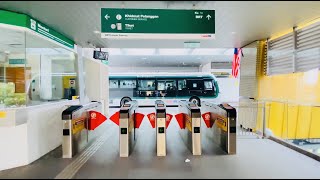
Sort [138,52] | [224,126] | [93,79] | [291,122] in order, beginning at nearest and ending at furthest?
[224,126], [291,122], [93,79], [138,52]

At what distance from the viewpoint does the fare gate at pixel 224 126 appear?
498cm

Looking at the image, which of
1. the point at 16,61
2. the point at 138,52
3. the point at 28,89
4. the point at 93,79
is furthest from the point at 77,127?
the point at 138,52

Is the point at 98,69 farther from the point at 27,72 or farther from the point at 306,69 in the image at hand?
the point at 306,69

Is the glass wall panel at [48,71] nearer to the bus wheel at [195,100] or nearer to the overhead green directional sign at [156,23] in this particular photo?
the overhead green directional sign at [156,23]

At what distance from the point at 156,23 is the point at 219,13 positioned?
123cm

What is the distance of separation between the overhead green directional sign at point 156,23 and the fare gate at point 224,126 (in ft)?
5.27

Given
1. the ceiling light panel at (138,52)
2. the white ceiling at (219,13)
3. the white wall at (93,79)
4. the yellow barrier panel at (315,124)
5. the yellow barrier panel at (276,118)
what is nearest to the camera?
the white ceiling at (219,13)

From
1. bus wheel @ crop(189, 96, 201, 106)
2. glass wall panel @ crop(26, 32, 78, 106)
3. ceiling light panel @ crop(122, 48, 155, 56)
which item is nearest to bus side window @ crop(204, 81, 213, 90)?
bus wheel @ crop(189, 96, 201, 106)

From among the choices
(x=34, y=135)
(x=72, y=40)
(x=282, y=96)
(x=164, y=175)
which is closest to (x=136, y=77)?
(x=72, y=40)

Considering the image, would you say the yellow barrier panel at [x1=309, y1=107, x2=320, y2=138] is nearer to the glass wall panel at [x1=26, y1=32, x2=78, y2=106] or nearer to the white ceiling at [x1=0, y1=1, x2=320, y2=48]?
the white ceiling at [x1=0, y1=1, x2=320, y2=48]

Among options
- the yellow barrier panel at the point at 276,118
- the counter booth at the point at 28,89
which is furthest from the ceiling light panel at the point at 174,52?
the counter booth at the point at 28,89

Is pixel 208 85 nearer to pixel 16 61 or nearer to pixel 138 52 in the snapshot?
pixel 138 52

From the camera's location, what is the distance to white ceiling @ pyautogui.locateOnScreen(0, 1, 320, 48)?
13.8 feet

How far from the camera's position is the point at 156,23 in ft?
14.8
